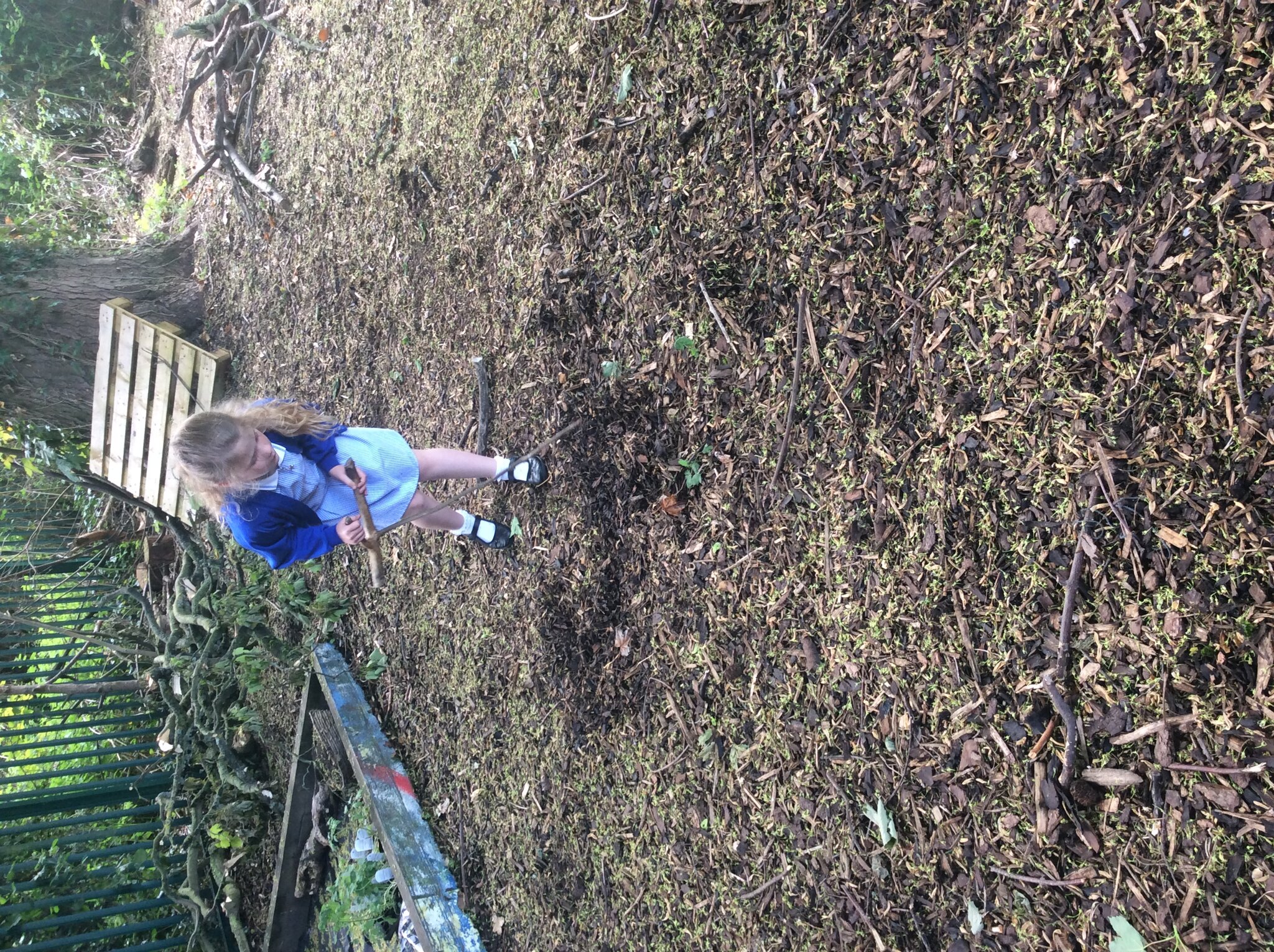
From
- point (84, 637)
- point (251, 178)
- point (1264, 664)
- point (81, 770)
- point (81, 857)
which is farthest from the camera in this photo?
point (251, 178)

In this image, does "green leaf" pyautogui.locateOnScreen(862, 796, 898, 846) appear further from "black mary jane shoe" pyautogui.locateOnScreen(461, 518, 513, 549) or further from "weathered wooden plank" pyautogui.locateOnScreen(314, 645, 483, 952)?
"weathered wooden plank" pyautogui.locateOnScreen(314, 645, 483, 952)

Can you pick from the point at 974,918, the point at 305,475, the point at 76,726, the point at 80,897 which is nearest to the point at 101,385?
the point at 76,726

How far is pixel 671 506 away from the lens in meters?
2.89

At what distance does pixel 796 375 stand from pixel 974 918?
1565mm

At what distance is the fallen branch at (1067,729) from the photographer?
6.13 ft

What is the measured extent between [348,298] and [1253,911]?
5.18 m

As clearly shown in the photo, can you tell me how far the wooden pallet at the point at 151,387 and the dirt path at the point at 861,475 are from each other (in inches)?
131

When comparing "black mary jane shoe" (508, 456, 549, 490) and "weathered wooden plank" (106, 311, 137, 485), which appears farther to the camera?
"weathered wooden plank" (106, 311, 137, 485)

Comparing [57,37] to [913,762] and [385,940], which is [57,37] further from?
[913,762]

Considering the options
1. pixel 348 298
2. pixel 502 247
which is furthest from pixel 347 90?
pixel 502 247

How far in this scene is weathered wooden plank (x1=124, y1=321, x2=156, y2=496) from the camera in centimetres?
629

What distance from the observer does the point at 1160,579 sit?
1787mm

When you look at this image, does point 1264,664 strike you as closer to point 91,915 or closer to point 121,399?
point 91,915

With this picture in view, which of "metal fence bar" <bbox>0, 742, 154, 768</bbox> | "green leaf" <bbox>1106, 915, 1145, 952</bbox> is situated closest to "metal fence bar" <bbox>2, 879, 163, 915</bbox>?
"metal fence bar" <bbox>0, 742, 154, 768</bbox>
